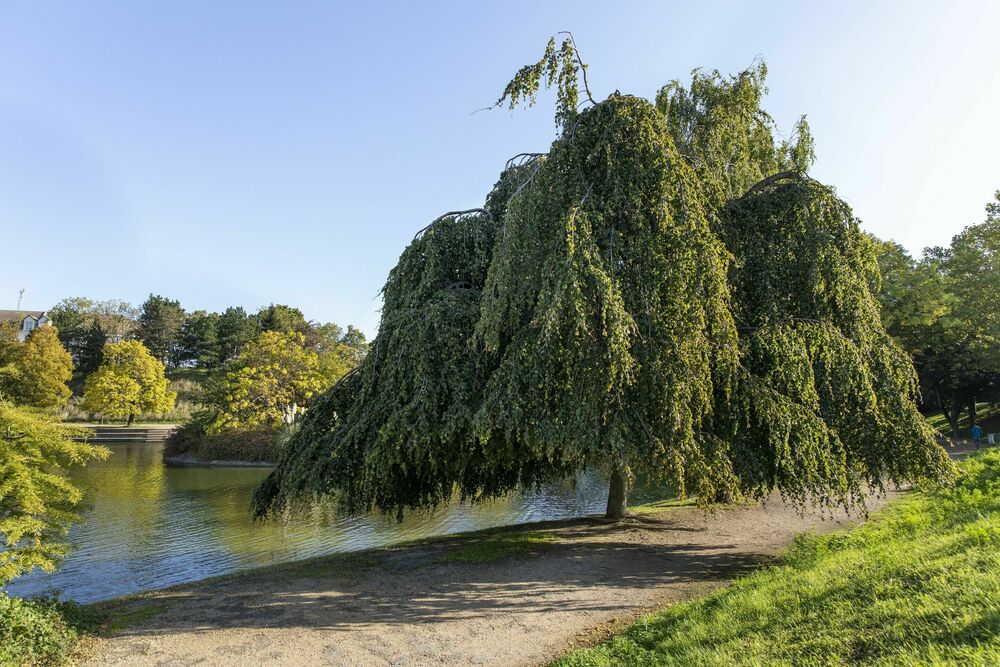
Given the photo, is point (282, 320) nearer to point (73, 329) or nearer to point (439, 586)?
point (73, 329)

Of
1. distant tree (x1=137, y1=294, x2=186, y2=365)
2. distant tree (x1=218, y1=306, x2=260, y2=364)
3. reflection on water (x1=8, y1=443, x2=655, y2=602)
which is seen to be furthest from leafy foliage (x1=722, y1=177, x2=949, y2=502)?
distant tree (x1=137, y1=294, x2=186, y2=365)

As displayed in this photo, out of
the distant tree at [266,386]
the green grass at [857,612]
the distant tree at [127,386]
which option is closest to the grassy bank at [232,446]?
A: the distant tree at [266,386]

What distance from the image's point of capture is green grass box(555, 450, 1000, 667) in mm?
3564

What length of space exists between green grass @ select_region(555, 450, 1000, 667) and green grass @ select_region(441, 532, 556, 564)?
326cm

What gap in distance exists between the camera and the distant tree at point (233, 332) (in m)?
56.0

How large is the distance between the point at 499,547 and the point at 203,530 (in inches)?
330

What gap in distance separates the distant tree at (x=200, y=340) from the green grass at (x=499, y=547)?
52845 millimetres

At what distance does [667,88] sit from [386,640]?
11.7 meters

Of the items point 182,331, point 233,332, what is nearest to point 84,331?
point 182,331

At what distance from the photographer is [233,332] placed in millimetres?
56719

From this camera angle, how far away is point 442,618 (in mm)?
6469

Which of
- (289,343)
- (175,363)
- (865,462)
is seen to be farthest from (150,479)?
(175,363)

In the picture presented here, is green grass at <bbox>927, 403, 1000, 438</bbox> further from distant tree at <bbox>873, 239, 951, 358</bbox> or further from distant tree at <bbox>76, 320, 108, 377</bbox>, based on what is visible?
distant tree at <bbox>76, 320, 108, 377</bbox>

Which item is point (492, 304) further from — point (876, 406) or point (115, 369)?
point (115, 369)
